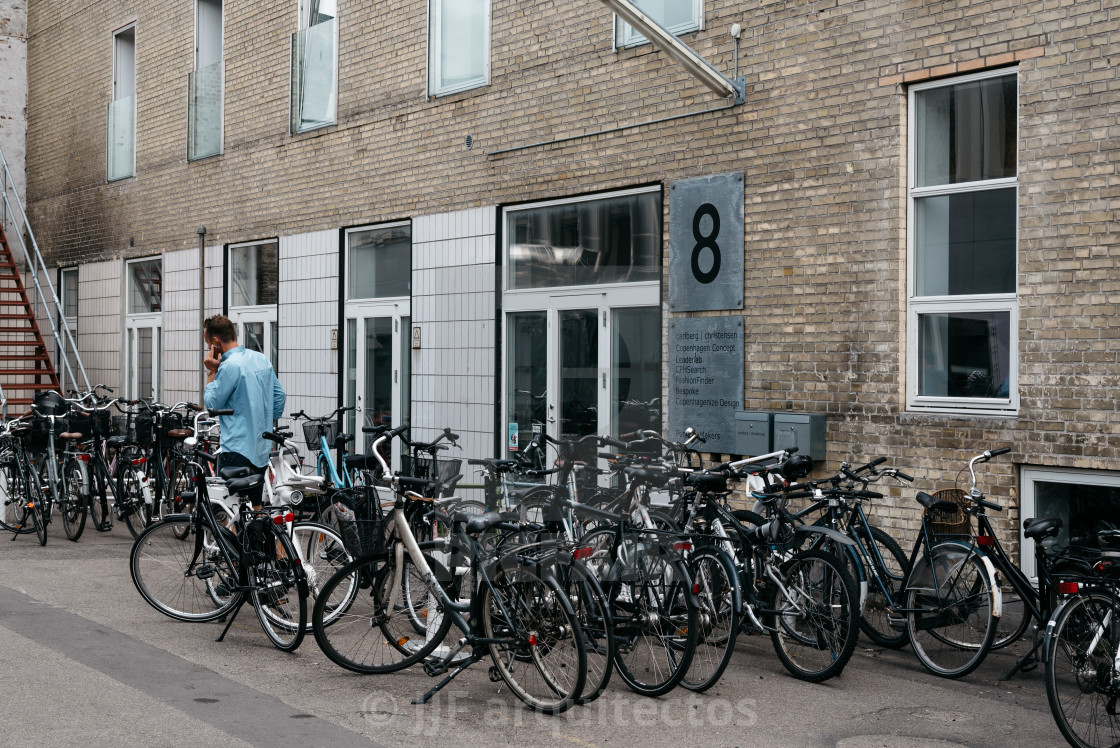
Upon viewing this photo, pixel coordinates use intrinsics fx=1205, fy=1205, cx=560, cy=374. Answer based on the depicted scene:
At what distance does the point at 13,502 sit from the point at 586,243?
20.2ft

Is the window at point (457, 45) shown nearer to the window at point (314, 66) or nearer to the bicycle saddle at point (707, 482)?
the window at point (314, 66)

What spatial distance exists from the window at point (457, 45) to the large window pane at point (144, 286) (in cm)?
684

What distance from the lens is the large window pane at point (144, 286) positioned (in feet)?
58.6

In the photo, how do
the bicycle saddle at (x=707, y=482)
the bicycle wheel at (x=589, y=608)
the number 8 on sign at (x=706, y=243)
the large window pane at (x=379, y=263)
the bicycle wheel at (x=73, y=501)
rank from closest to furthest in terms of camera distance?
1. the bicycle wheel at (x=589, y=608)
2. the bicycle saddle at (x=707, y=482)
3. the number 8 on sign at (x=706, y=243)
4. the bicycle wheel at (x=73, y=501)
5. the large window pane at (x=379, y=263)

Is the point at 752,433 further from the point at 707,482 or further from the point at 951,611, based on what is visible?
the point at 951,611

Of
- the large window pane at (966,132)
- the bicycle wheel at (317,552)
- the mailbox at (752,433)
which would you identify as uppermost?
the large window pane at (966,132)

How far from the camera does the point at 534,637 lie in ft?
19.0

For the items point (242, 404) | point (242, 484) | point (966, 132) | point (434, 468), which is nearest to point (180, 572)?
point (242, 484)

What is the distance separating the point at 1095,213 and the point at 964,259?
106cm

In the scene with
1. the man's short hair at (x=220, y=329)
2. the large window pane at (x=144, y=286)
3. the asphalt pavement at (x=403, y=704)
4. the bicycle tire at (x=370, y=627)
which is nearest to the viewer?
the asphalt pavement at (x=403, y=704)

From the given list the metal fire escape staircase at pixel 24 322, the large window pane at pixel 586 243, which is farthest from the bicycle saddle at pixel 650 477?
the metal fire escape staircase at pixel 24 322

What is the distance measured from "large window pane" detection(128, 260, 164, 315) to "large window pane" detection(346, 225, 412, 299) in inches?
190

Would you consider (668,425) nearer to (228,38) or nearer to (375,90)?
(375,90)

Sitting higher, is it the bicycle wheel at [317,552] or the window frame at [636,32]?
the window frame at [636,32]
